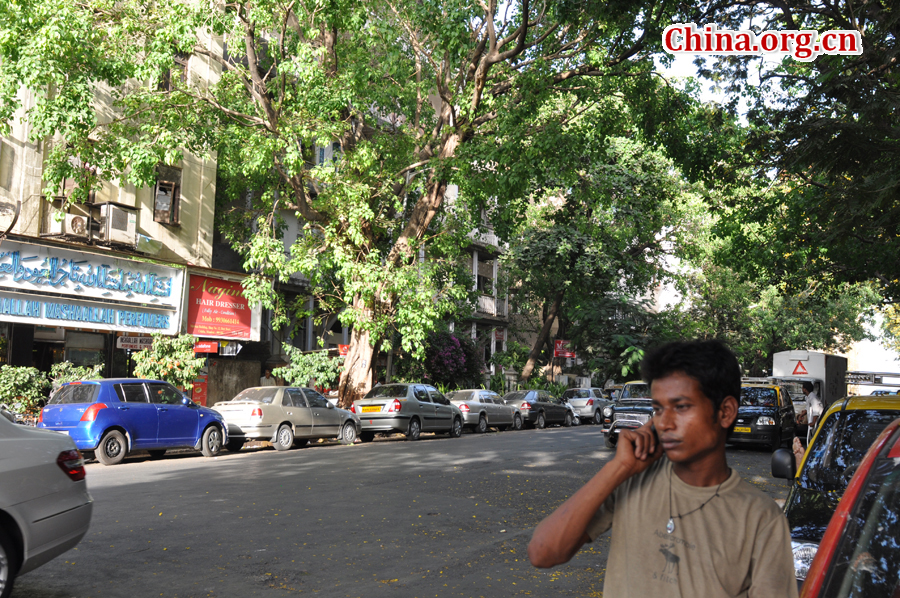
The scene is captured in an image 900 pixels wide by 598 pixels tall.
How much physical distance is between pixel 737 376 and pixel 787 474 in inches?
175

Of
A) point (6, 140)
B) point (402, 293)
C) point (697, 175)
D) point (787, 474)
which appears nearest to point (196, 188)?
point (6, 140)

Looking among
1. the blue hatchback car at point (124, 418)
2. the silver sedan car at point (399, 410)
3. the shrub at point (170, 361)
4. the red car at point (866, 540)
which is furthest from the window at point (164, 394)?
the red car at point (866, 540)

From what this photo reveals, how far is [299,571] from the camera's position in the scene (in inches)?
275

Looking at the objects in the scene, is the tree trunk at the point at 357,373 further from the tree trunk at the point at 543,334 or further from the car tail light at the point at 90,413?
the tree trunk at the point at 543,334

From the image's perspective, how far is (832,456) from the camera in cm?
653

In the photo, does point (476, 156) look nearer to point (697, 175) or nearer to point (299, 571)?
point (697, 175)

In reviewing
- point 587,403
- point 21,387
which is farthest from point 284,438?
point 587,403

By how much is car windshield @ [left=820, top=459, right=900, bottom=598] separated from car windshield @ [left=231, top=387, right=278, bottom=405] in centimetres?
1725

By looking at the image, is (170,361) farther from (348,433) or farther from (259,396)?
(348,433)

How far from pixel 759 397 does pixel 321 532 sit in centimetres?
1483

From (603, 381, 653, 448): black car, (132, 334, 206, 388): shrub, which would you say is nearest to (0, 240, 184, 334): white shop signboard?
(132, 334, 206, 388): shrub

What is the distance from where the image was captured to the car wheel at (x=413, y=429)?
75.3ft

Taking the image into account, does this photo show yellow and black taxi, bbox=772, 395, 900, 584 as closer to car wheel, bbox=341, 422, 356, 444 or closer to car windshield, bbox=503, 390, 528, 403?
car wheel, bbox=341, 422, 356, 444

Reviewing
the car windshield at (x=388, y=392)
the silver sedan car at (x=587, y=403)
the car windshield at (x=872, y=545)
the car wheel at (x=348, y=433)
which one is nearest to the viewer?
the car windshield at (x=872, y=545)
